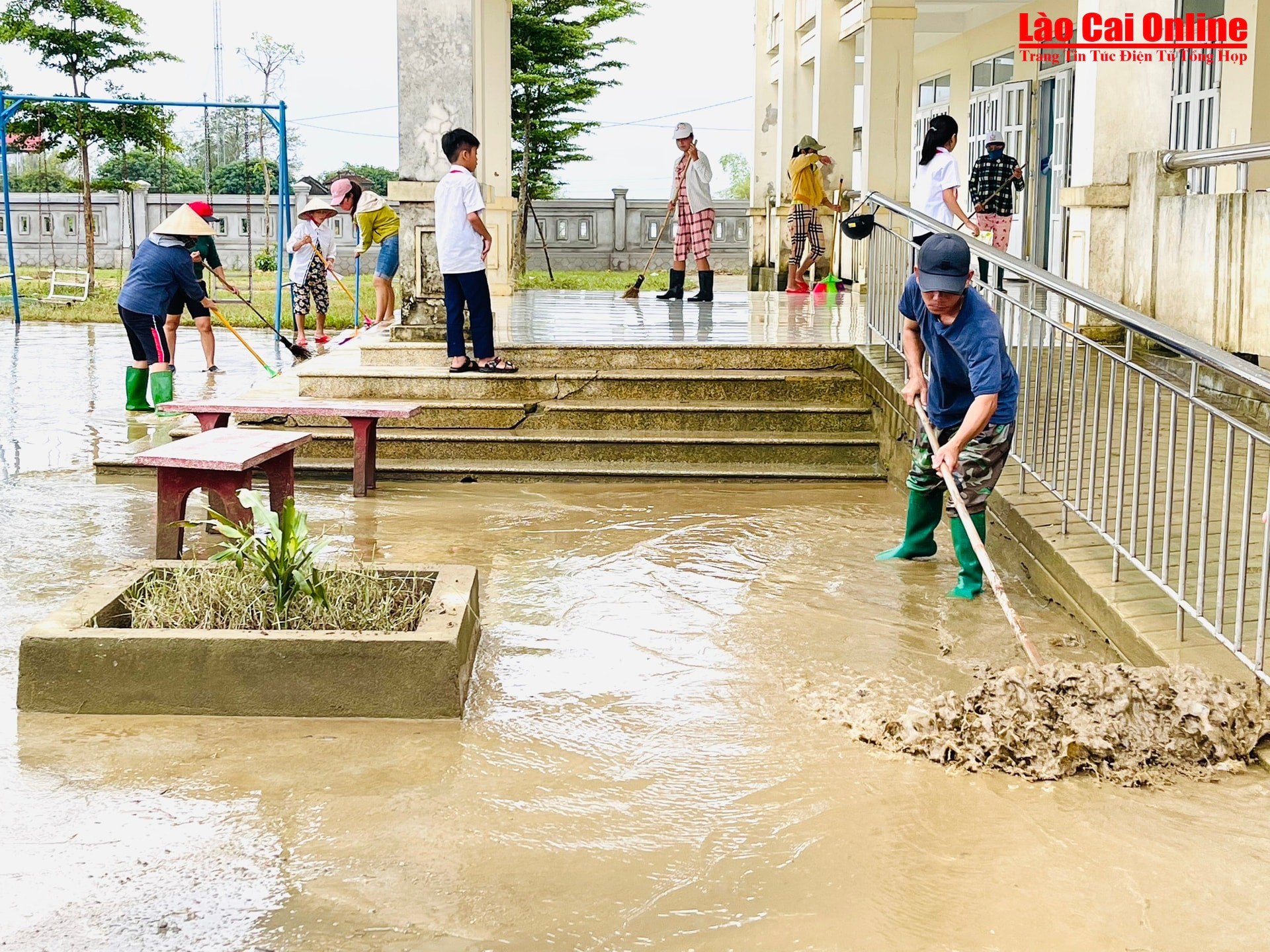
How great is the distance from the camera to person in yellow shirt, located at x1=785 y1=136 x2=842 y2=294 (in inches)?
558

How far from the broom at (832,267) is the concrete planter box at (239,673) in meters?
11.5

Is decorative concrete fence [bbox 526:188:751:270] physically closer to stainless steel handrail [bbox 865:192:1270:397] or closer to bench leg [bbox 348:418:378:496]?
bench leg [bbox 348:418:378:496]

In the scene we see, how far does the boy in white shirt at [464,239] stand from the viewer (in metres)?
8.44

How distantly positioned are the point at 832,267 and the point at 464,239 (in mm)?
9506

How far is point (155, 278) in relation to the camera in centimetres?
970

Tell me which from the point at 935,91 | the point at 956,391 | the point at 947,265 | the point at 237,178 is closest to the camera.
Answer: the point at 947,265

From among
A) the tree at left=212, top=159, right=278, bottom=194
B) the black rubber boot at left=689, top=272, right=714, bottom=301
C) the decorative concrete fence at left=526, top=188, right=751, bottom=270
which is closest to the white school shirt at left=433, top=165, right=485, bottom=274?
the black rubber boot at left=689, top=272, right=714, bottom=301

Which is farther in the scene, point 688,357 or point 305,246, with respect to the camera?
point 305,246

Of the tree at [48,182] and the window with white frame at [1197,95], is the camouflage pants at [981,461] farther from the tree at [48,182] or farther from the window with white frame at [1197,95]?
the tree at [48,182]

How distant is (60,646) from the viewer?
3.98 m

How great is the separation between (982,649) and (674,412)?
3867 millimetres

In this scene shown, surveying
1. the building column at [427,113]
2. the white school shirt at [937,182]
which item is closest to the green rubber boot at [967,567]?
the white school shirt at [937,182]

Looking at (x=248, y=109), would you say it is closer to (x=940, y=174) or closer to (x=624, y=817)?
(x=940, y=174)

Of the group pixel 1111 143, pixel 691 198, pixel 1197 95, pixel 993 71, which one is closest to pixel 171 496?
pixel 1111 143
